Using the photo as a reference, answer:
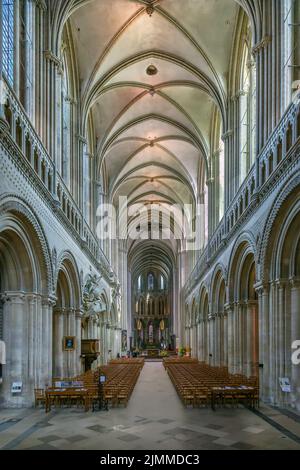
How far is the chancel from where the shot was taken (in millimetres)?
13461

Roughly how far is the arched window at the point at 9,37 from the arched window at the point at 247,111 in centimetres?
1070

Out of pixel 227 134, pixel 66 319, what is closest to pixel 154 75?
pixel 227 134

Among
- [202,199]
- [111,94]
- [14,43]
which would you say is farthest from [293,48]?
[202,199]

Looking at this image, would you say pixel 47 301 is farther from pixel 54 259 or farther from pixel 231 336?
pixel 231 336

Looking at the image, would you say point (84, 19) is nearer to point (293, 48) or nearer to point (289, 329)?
point (293, 48)

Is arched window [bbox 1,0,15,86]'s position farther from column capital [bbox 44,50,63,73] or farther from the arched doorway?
the arched doorway

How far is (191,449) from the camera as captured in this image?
10.1 metres

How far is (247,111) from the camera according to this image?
2247cm

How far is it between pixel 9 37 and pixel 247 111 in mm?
11770

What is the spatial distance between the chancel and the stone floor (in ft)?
0.24

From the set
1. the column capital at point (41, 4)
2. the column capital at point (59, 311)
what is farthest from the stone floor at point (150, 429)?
the column capital at point (41, 4)

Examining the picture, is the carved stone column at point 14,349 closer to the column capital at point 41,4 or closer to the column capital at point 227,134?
the column capital at point 41,4

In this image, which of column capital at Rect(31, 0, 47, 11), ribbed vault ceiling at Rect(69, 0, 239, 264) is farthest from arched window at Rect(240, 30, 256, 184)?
column capital at Rect(31, 0, 47, 11)
